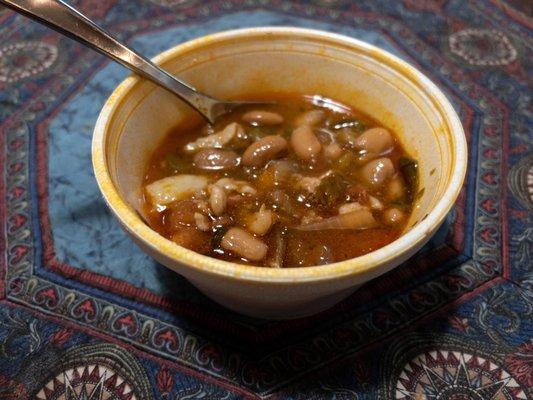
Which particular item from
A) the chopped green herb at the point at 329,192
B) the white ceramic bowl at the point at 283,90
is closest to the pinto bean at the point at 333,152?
the chopped green herb at the point at 329,192

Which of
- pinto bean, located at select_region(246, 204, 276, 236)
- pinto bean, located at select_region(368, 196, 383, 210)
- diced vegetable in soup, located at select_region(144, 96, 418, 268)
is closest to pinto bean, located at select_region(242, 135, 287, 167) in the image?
diced vegetable in soup, located at select_region(144, 96, 418, 268)

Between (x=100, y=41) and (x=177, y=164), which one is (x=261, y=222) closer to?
(x=177, y=164)

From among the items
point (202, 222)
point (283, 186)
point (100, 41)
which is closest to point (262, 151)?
point (283, 186)

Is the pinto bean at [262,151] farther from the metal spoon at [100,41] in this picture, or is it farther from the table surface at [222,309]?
the table surface at [222,309]

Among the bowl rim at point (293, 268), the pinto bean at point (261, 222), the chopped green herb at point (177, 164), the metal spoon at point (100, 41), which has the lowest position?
the pinto bean at point (261, 222)

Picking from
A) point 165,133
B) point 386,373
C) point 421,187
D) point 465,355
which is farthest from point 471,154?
point 165,133

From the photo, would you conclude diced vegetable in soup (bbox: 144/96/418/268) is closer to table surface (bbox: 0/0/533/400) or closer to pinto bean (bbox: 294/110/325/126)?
pinto bean (bbox: 294/110/325/126)

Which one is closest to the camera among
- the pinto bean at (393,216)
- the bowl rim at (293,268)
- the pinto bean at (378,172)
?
the bowl rim at (293,268)
